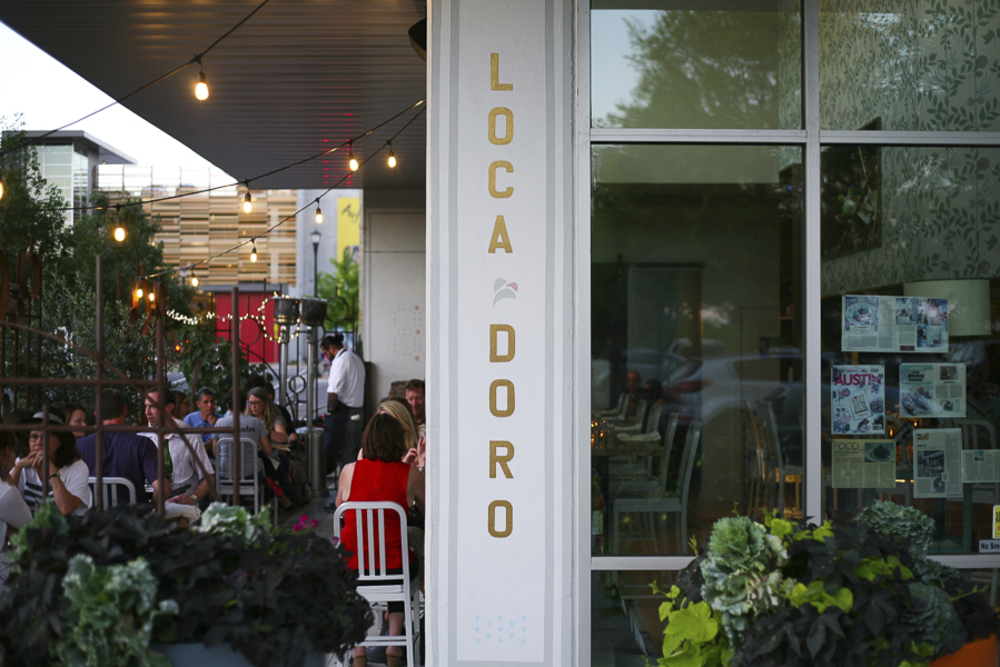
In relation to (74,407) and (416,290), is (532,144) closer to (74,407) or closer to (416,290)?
(74,407)

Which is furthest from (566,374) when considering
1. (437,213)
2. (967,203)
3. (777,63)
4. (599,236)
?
(967,203)

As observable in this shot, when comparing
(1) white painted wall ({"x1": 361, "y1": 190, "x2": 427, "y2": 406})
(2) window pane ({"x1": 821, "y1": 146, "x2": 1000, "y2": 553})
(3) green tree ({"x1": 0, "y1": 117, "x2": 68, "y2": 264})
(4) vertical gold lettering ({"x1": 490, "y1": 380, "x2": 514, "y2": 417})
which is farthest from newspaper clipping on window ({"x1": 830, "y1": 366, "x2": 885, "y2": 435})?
(3) green tree ({"x1": 0, "y1": 117, "x2": 68, "y2": 264})

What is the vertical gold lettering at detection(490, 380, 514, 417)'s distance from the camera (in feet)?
10.9

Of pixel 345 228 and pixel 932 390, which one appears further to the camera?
pixel 345 228

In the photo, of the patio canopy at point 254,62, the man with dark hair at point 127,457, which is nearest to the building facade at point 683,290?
the patio canopy at point 254,62

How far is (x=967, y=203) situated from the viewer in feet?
12.0

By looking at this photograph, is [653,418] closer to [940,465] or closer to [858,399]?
[858,399]

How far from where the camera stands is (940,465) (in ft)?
11.9

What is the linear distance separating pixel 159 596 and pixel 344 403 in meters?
7.38

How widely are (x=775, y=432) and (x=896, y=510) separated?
973mm

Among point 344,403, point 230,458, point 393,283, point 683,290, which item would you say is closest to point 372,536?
point 683,290

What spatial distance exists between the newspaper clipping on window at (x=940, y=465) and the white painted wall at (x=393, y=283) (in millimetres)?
8785

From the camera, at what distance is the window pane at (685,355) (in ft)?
11.5

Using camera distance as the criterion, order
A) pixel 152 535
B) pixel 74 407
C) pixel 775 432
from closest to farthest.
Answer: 1. pixel 152 535
2. pixel 775 432
3. pixel 74 407
